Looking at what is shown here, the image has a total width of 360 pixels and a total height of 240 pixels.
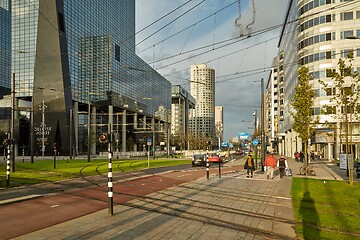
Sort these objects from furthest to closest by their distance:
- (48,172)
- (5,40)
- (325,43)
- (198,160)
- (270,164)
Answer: (5,40) → (325,43) → (198,160) → (48,172) → (270,164)

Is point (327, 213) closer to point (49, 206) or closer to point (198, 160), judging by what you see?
point (49, 206)

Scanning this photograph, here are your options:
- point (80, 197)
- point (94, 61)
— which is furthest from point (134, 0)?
point (80, 197)

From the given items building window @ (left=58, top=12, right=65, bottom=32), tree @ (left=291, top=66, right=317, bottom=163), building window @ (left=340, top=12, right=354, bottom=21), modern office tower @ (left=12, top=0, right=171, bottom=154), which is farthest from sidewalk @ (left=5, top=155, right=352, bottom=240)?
building window @ (left=58, top=12, right=65, bottom=32)

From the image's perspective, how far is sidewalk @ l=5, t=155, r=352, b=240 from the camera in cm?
852

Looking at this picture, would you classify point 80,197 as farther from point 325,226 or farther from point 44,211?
point 325,226

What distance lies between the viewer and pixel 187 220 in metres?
10.3

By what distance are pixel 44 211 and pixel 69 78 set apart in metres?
59.2

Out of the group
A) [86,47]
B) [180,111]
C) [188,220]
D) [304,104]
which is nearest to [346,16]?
[304,104]

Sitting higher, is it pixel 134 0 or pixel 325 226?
pixel 134 0

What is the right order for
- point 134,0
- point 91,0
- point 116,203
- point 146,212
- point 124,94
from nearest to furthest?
point 146,212
point 116,203
point 91,0
point 124,94
point 134,0

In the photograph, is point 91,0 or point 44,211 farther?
point 91,0

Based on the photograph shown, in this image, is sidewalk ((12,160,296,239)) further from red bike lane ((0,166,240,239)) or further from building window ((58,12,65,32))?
building window ((58,12,65,32))

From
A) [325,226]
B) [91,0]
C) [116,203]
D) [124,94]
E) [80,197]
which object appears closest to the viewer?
[325,226]

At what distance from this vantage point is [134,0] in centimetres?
9800
